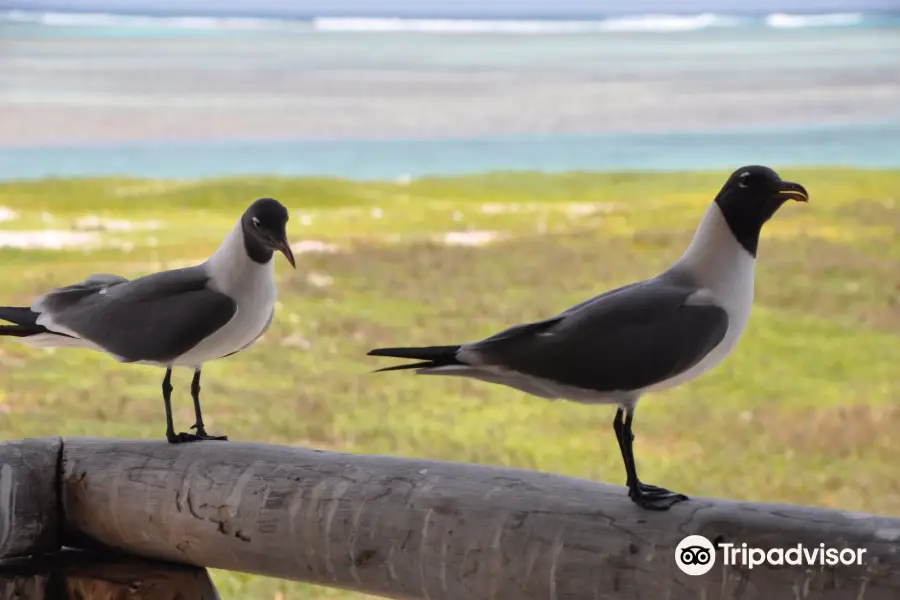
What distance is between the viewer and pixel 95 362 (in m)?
2.02

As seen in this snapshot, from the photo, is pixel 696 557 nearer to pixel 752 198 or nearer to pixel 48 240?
pixel 752 198

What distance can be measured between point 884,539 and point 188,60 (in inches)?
58.8

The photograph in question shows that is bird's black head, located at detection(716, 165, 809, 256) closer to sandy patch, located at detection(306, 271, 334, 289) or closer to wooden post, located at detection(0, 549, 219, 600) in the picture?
wooden post, located at detection(0, 549, 219, 600)

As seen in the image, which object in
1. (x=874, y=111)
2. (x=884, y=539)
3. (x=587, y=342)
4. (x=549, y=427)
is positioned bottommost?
(x=549, y=427)

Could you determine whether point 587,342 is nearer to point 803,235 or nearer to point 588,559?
point 588,559

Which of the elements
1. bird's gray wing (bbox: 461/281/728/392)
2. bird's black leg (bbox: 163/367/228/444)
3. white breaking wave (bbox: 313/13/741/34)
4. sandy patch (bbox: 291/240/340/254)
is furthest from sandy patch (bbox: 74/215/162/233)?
bird's gray wing (bbox: 461/281/728/392)

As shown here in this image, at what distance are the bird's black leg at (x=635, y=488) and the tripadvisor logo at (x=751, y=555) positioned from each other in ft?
0.16

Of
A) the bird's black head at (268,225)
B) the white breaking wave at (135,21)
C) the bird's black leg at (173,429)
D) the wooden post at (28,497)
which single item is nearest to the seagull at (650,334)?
the bird's black head at (268,225)

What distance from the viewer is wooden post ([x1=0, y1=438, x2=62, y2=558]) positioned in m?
1.20

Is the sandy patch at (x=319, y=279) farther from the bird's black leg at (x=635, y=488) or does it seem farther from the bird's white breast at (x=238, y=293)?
the bird's black leg at (x=635, y=488)

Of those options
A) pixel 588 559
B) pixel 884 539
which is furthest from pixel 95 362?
pixel 884 539

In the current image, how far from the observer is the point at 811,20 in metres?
1.88

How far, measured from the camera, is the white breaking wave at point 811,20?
1.86 metres

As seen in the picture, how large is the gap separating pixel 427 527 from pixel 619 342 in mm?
238
